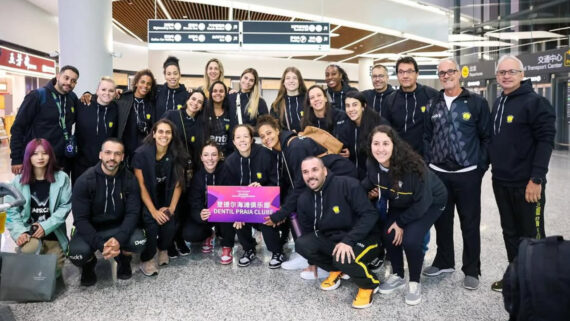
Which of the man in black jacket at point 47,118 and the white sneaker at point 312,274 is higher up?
the man in black jacket at point 47,118

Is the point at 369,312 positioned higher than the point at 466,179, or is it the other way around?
the point at 466,179

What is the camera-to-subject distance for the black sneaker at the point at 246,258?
362 cm

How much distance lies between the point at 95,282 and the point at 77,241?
1.21 feet

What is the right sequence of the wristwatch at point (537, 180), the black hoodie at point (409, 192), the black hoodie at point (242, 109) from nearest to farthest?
the wristwatch at point (537, 180) → the black hoodie at point (409, 192) → the black hoodie at point (242, 109)

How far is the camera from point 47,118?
3.70m

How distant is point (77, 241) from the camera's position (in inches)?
122

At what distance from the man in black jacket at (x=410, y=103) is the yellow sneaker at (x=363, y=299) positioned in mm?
1402

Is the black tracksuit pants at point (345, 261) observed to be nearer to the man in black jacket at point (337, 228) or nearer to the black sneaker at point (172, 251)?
the man in black jacket at point (337, 228)

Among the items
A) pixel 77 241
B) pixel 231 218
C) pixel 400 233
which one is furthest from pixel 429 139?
pixel 77 241

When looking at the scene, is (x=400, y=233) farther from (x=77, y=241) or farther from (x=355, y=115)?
(x=77, y=241)

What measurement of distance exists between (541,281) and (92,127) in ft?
12.4

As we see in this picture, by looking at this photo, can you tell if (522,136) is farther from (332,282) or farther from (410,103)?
(332,282)

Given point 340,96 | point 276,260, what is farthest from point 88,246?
point 340,96

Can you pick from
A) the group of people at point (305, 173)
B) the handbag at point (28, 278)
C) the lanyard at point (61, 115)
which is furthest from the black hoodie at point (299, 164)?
the lanyard at point (61, 115)
